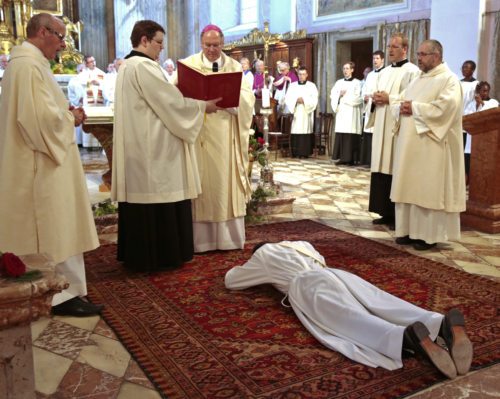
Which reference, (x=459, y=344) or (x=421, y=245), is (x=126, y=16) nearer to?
(x=421, y=245)

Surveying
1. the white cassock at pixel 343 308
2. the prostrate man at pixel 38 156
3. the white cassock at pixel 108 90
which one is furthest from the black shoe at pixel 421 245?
the white cassock at pixel 108 90

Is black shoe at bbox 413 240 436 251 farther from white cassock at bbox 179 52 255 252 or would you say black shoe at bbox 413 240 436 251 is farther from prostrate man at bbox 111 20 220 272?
prostrate man at bbox 111 20 220 272

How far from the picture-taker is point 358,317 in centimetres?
306

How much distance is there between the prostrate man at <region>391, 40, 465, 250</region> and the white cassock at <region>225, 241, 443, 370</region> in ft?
6.41

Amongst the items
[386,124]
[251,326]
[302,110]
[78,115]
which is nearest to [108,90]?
[302,110]

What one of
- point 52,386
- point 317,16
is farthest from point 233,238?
point 317,16

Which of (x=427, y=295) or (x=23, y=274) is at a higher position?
(x=23, y=274)

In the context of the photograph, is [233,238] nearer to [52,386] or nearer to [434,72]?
[434,72]


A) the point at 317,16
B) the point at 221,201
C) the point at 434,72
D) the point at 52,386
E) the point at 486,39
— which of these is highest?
the point at 317,16

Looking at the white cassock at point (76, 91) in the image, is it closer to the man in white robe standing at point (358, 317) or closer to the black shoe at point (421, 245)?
the black shoe at point (421, 245)

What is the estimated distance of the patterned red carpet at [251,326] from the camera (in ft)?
9.43

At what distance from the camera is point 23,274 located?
1.91 m

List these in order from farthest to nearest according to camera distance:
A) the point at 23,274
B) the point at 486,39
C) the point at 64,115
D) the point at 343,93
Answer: the point at 343,93, the point at 486,39, the point at 64,115, the point at 23,274

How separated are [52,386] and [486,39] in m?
9.94
